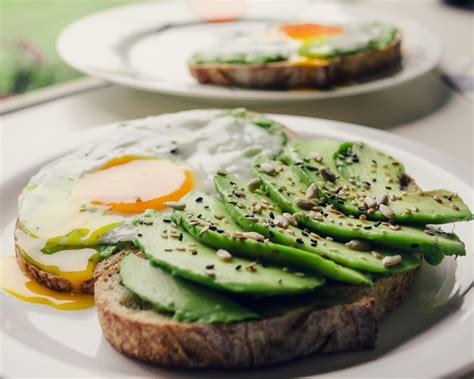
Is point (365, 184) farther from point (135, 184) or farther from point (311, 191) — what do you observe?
point (135, 184)

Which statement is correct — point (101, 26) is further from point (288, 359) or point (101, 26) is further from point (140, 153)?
point (288, 359)

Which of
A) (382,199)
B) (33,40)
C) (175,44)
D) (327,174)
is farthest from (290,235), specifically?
(33,40)

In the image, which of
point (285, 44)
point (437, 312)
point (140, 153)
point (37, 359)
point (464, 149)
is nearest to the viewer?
point (37, 359)

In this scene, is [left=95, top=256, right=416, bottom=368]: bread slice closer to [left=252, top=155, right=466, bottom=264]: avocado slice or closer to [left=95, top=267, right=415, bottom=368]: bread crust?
[left=95, top=267, right=415, bottom=368]: bread crust

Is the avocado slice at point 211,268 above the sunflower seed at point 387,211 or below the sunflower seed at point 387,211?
below

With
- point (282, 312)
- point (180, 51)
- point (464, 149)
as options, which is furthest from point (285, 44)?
point (282, 312)

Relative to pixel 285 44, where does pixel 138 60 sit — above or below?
below

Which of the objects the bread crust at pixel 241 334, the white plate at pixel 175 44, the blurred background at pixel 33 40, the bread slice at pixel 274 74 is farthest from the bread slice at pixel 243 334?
the blurred background at pixel 33 40

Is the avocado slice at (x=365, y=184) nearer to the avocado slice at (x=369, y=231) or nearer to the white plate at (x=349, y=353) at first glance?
the avocado slice at (x=369, y=231)
